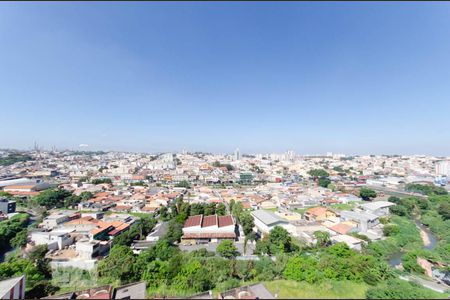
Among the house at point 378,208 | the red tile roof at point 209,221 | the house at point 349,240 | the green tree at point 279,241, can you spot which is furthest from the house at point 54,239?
the house at point 378,208

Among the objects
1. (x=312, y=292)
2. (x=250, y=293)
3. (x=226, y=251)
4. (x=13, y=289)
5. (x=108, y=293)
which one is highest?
(x=250, y=293)

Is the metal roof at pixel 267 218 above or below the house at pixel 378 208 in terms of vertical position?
above

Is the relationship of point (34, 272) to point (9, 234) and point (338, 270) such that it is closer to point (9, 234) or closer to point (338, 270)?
point (9, 234)

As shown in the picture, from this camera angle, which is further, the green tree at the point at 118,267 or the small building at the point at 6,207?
the small building at the point at 6,207

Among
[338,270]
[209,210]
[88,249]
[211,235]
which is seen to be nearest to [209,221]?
[211,235]

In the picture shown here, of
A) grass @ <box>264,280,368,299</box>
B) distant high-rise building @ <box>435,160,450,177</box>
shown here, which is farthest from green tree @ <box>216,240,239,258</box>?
distant high-rise building @ <box>435,160,450,177</box>

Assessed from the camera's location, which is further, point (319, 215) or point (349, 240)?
point (319, 215)

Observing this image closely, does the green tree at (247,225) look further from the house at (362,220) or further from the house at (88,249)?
the house at (88,249)
